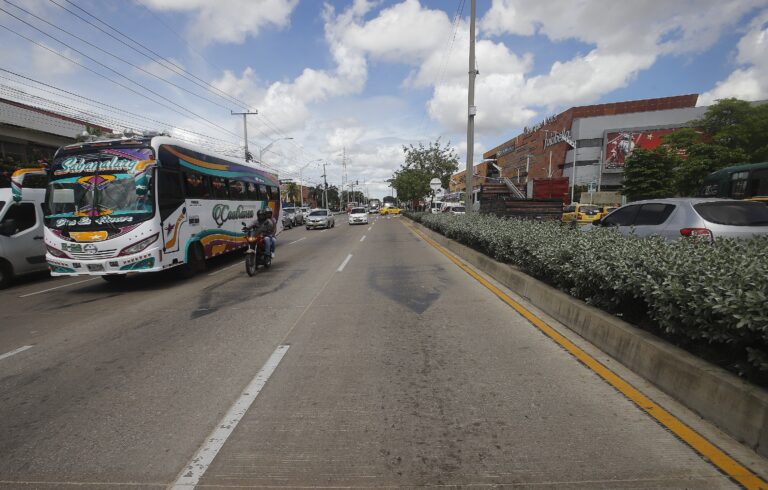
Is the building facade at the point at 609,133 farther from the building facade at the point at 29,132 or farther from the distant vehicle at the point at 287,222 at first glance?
the building facade at the point at 29,132

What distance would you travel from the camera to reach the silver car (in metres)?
6.48

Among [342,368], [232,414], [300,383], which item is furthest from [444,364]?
[232,414]

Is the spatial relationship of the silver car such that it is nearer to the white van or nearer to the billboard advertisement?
the white van

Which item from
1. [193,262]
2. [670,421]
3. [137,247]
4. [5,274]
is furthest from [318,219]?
[670,421]

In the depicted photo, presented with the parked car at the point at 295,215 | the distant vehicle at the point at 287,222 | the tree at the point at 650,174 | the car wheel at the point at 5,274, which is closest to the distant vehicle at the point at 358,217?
the distant vehicle at the point at 287,222

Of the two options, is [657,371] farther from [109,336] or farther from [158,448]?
[109,336]

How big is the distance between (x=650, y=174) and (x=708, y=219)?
117 ft

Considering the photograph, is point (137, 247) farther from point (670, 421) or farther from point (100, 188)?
point (670, 421)

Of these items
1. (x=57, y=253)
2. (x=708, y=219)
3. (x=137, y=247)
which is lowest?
(x=57, y=253)

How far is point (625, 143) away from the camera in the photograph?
61.4 meters

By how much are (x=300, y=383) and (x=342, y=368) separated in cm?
52

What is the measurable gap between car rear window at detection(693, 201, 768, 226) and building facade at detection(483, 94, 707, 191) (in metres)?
56.0

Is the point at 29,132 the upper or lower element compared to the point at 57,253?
upper

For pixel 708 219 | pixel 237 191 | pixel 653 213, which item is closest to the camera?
pixel 708 219
